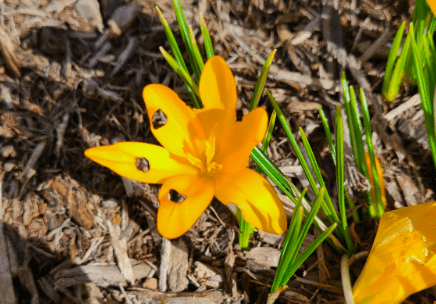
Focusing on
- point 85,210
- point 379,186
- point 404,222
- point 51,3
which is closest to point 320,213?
point 379,186

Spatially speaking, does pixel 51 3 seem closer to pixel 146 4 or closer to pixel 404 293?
pixel 146 4

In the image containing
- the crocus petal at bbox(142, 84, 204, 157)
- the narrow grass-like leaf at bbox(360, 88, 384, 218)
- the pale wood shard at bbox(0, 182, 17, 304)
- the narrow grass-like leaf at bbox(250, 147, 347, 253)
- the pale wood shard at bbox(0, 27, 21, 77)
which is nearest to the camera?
the crocus petal at bbox(142, 84, 204, 157)

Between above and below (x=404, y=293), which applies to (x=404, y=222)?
above

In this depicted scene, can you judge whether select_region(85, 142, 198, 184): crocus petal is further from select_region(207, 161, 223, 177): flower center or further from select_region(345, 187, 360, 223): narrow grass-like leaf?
select_region(345, 187, 360, 223): narrow grass-like leaf

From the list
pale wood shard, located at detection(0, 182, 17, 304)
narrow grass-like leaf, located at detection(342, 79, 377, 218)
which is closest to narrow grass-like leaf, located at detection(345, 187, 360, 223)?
narrow grass-like leaf, located at detection(342, 79, 377, 218)

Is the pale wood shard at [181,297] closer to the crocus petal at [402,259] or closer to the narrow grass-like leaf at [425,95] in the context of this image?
the crocus petal at [402,259]

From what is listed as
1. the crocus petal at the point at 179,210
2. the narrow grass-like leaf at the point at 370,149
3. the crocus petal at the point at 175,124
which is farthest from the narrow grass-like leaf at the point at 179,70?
the narrow grass-like leaf at the point at 370,149

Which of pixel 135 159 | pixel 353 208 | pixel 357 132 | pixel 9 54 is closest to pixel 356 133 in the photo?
pixel 357 132
